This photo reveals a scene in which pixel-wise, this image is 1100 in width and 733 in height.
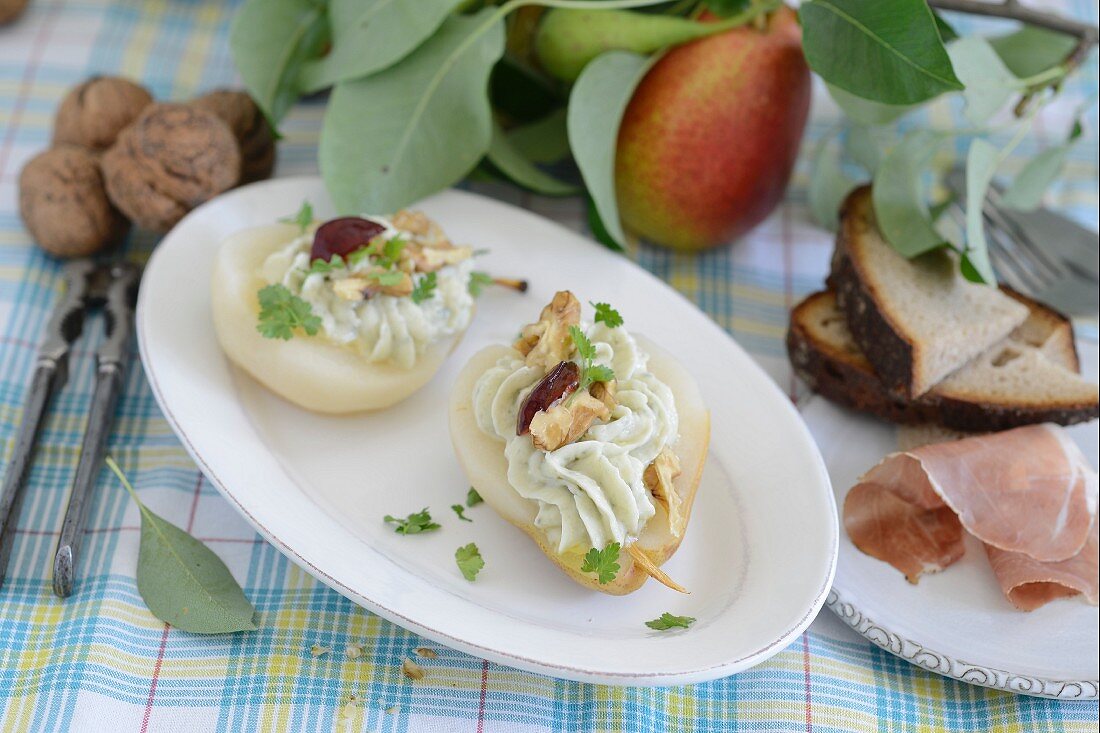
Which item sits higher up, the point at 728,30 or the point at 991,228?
the point at 728,30

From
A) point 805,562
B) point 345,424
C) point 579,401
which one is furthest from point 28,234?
point 805,562

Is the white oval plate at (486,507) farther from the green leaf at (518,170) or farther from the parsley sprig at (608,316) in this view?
the parsley sprig at (608,316)

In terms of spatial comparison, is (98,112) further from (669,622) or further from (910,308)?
(910,308)

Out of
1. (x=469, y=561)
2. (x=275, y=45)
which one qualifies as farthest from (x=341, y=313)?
(x=275, y=45)

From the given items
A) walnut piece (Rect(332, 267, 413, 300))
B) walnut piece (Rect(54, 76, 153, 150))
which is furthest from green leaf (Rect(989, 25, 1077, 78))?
walnut piece (Rect(54, 76, 153, 150))

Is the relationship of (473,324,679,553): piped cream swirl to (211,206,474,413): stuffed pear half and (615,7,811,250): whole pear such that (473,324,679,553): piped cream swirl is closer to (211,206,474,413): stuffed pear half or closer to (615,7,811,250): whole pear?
A: (211,206,474,413): stuffed pear half

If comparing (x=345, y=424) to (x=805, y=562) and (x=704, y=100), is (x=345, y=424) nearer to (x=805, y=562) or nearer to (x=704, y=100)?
(x=805, y=562)
